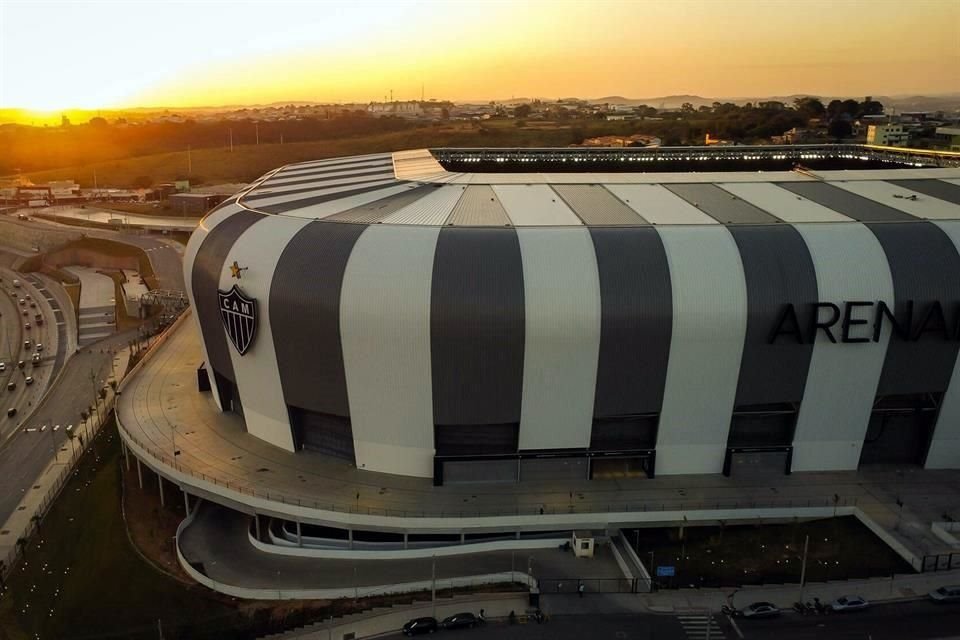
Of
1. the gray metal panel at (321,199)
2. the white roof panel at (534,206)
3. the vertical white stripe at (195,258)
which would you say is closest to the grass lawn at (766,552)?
the white roof panel at (534,206)

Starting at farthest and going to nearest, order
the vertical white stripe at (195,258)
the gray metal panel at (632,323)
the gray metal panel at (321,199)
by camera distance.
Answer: the vertical white stripe at (195,258) → the gray metal panel at (321,199) → the gray metal panel at (632,323)

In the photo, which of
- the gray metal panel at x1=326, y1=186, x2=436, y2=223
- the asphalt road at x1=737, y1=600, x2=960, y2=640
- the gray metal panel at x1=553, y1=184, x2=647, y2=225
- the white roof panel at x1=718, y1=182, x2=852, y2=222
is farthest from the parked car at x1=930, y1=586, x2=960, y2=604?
the gray metal panel at x1=326, y1=186, x2=436, y2=223

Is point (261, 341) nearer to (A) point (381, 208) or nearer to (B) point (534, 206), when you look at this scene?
(A) point (381, 208)

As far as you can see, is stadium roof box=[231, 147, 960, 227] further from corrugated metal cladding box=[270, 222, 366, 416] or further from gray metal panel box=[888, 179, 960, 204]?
corrugated metal cladding box=[270, 222, 366, 416]

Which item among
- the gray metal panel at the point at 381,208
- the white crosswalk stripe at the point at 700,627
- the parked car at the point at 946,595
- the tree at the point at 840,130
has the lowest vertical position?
the white crosswalk stripe at the point at 700,627

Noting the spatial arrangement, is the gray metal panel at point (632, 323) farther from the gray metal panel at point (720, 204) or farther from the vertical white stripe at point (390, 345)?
the vertical white stripe at point (390, 345)

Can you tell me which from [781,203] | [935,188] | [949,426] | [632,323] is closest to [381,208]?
[632,323]

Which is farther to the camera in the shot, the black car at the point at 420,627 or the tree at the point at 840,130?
the tree at the point at 840,130
